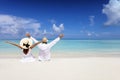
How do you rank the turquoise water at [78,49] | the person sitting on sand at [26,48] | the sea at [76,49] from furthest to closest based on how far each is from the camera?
the turquoise water at [78,49] < the sea at [76,49] < the person sitting on sand at [26,48]

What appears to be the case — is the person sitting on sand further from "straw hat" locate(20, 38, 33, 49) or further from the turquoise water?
the turquoise water

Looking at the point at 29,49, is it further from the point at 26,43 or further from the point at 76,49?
the point at 76,49

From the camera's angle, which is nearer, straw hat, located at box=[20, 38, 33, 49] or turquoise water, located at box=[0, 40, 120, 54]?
straw hat, located at box=[20, 38, 33, 49]

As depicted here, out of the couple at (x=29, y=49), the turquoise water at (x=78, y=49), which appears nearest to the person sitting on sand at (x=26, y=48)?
the couple at (x=29, y=49)

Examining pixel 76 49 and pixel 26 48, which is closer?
pixel 26 48

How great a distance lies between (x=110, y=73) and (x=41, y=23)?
8.81m

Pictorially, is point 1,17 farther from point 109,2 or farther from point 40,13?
point 109,2

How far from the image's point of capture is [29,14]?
12.1 m

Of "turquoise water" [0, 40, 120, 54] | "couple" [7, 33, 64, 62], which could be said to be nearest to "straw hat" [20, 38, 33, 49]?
"couple" [7, 33, 64, 62]

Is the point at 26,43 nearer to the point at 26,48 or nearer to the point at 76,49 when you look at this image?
the point at 26,48

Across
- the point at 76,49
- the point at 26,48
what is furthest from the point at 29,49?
the point at 76,49

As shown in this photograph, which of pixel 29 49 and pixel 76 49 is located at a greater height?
pixel 76 49

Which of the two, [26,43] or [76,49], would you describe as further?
[76,49]

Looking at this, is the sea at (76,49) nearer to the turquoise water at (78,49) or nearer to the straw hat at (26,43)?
the turquoise water at (78,49)
